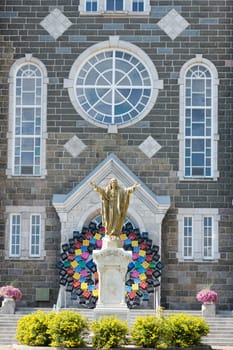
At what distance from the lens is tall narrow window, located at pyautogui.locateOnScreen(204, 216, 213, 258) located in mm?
31734

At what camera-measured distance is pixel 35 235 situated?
31.9 metres

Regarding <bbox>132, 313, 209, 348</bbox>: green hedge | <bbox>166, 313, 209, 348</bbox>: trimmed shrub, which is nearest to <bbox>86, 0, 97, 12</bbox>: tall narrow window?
<bbox>166, 313, 209, 348</bbox>: trimmed shrub

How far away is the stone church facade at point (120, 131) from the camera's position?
1238 inches

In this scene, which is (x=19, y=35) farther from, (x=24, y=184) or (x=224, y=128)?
(x=224, y=128)

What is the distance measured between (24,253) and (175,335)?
35.7 feet

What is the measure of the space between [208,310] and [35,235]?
6.34m

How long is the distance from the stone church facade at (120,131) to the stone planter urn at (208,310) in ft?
5.78

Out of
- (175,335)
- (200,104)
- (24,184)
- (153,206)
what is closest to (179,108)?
(200,104)

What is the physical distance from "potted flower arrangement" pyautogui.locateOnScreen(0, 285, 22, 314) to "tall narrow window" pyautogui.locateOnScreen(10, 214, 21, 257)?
6.34 ft

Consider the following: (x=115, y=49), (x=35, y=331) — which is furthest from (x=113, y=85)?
(x=35, y=331)

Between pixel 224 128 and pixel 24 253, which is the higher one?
pixel 224 128

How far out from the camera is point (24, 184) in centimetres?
3212

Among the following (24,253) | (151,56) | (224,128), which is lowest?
(24,253)

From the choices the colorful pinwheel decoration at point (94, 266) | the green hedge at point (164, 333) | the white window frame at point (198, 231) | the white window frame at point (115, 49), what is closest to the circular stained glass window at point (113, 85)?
the white window frame at point (115, 49)
